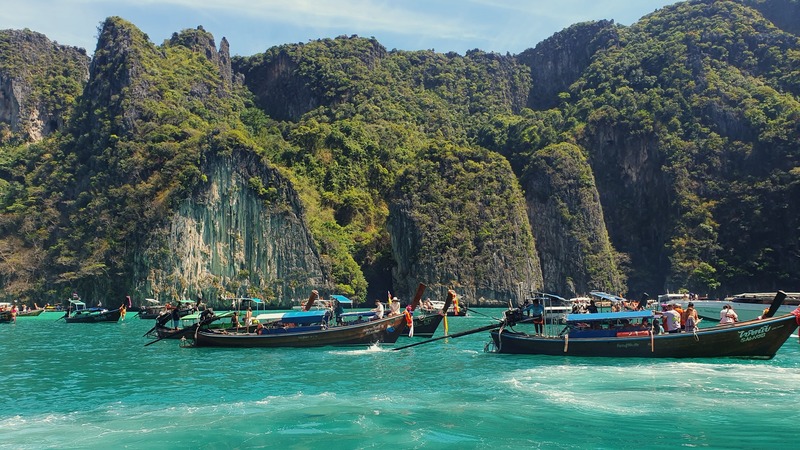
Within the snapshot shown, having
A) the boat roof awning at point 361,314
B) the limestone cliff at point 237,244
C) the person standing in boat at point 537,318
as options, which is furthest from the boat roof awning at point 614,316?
the limestone cliff at point 237,244

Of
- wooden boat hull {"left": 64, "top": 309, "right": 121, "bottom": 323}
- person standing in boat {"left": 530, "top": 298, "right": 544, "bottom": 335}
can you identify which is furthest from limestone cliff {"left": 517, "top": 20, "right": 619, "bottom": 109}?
person standing in boat {"left": 530, "top": 298, "right": 544, "bottom": 335}

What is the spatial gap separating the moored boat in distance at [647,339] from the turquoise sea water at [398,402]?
75cm

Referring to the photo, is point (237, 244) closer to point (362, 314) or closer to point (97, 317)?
point (97, 317)

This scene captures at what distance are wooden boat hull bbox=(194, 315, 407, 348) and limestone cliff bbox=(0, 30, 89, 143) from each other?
355 feet

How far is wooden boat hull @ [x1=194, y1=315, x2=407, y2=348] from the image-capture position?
36594 millimetres

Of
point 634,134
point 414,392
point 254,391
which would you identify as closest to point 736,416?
point 414,392

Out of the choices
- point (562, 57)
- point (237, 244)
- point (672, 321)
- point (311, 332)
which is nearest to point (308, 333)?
point (311, 332)

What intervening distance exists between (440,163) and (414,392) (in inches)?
3262

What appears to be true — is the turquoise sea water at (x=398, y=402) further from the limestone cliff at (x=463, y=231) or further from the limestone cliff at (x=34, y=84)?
the limestone cliff at (x=34, y=84)

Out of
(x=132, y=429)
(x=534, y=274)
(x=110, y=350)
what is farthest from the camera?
(x=534, y=274)

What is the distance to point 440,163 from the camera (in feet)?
338

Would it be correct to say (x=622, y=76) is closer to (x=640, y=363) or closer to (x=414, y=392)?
(x=640, y=363)

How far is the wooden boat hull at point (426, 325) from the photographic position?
41.2 meters

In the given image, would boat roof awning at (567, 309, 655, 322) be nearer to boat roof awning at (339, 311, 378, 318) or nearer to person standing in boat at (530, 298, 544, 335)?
person standing in boat at (530, 298, 544, 335)
